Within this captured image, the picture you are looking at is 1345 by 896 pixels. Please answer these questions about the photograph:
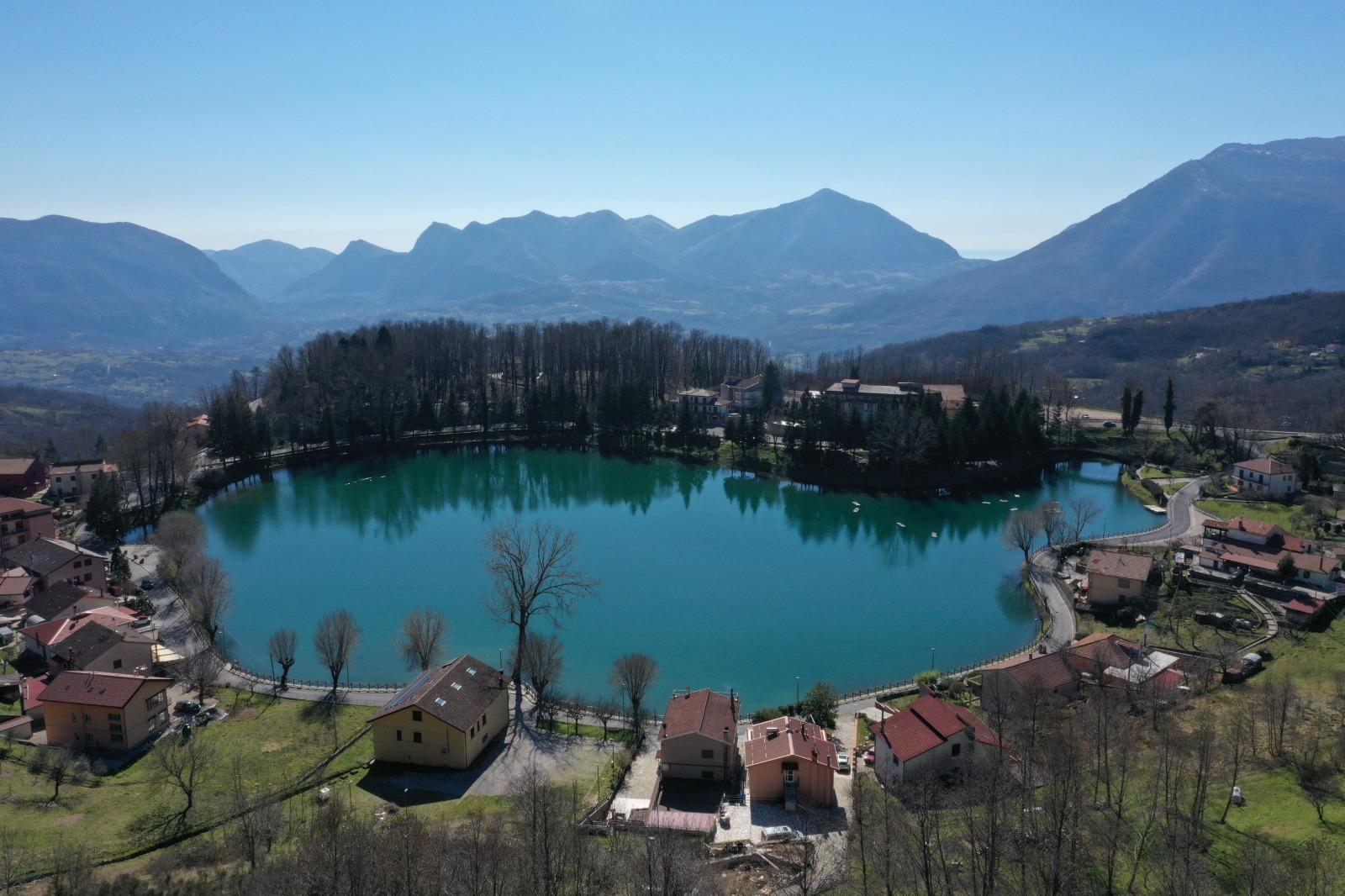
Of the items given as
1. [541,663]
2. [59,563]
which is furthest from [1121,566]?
[59,563]

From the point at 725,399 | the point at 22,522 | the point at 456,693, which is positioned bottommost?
the point at 456,693

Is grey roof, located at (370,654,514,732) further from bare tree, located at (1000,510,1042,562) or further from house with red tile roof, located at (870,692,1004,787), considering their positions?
bare tree, located at (1000,510,1042,562)

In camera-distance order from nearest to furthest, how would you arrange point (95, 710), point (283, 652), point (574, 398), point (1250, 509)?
point (95, 710) → point (283, 652) → point (1250, 509) → point (574, 398)

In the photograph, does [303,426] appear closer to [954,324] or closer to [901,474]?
[901,474]

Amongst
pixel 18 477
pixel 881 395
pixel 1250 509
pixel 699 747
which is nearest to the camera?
pixel 699 747

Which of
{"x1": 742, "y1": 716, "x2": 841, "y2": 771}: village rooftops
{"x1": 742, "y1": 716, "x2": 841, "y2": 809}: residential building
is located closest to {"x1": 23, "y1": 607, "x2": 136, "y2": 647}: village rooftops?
{"x1": 742, "y1": 716, "x2": 841, "y2": 771}: village rooftops

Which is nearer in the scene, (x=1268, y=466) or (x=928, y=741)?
(x=928, y=741)

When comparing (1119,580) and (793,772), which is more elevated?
(1119,580)

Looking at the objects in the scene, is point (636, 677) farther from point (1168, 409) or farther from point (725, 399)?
point (1168, 409)

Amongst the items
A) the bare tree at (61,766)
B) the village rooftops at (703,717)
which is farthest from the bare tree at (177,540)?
the village rooftops at (703,717)
